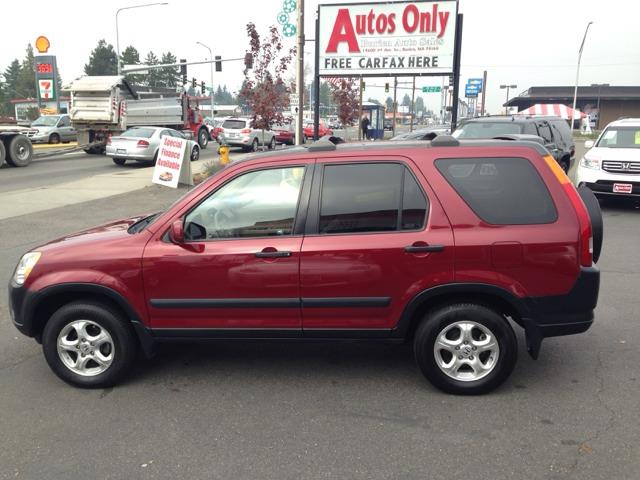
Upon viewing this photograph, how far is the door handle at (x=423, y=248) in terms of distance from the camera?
3.59m

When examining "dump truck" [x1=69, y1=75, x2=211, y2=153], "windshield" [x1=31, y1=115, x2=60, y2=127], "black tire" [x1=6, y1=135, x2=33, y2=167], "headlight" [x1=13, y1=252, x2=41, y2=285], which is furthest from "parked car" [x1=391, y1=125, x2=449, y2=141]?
"windshield" [x1=31, y1=115, x2=60, y2=127]

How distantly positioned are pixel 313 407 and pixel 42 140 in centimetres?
3087

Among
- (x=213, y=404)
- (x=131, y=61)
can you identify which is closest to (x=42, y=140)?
→ (x=213, y=404)

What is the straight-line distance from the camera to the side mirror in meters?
3.67

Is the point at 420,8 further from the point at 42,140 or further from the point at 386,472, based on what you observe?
the point at 42,140

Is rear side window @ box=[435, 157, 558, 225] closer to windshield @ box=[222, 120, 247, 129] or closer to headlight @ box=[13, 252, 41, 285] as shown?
headlight @ box=[13, 252, 41, 285]

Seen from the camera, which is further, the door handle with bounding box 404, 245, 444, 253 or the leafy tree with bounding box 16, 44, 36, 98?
the leafy tree with bounding box 16, 44, 36, 98

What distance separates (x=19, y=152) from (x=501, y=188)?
19938mm

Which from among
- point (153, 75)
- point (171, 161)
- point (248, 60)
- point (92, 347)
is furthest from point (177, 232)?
point (153, 75)

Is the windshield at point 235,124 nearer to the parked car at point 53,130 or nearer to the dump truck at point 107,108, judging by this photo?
the dump truck at point 107,108

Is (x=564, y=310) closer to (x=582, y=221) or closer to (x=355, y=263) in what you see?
(x=582, y=221)

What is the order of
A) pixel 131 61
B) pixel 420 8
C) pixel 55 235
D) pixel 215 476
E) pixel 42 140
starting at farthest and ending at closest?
pixel 131 61 < pixel 42 140 < pixel 420 8 < pixel 55 235 < pixel 215 476

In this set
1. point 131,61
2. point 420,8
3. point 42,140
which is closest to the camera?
point 420,8

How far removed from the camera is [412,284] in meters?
3.64
